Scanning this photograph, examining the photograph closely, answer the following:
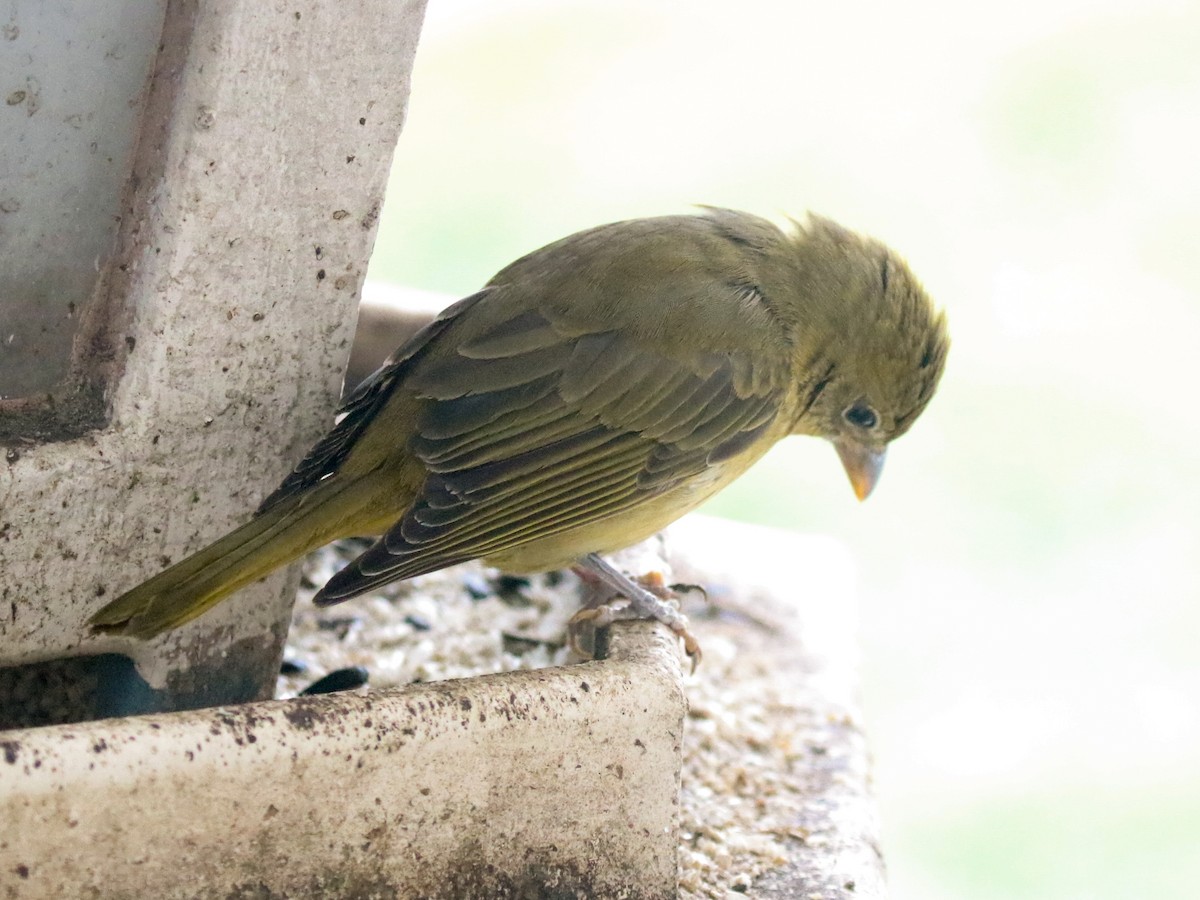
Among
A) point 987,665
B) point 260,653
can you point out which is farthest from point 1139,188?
point 260,653

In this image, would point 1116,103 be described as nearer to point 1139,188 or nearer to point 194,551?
point 1139,188

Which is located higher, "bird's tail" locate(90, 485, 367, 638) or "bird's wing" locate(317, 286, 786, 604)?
"bird's wing" locate(317, 286, 786, 604)

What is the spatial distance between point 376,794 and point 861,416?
175 centimetres

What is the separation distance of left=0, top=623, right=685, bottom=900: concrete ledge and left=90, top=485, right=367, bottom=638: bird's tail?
1.33ft

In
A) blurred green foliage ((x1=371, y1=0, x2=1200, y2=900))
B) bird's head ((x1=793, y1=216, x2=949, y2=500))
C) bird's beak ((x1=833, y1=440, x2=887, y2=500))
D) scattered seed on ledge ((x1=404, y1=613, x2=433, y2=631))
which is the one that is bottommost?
scattered seed on ledge ((x1=404, y1=613, x2=433, y2=631))

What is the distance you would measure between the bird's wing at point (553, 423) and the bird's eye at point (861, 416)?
290 mm

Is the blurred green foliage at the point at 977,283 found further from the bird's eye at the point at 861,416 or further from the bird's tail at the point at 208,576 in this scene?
the bird's tail at the point at 208,576

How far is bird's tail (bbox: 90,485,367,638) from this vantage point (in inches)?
99.3

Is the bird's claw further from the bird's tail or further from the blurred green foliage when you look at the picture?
the blurred green foliage

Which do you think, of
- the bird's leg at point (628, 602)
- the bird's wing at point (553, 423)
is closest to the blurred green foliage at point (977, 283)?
the bird's leg at point (628, 602)

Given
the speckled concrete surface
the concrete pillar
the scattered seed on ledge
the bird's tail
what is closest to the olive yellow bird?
the bird's tail

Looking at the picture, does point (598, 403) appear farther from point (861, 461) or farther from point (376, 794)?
point (376, 794)

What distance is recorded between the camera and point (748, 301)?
3379mm

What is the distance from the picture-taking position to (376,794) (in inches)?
87.8
